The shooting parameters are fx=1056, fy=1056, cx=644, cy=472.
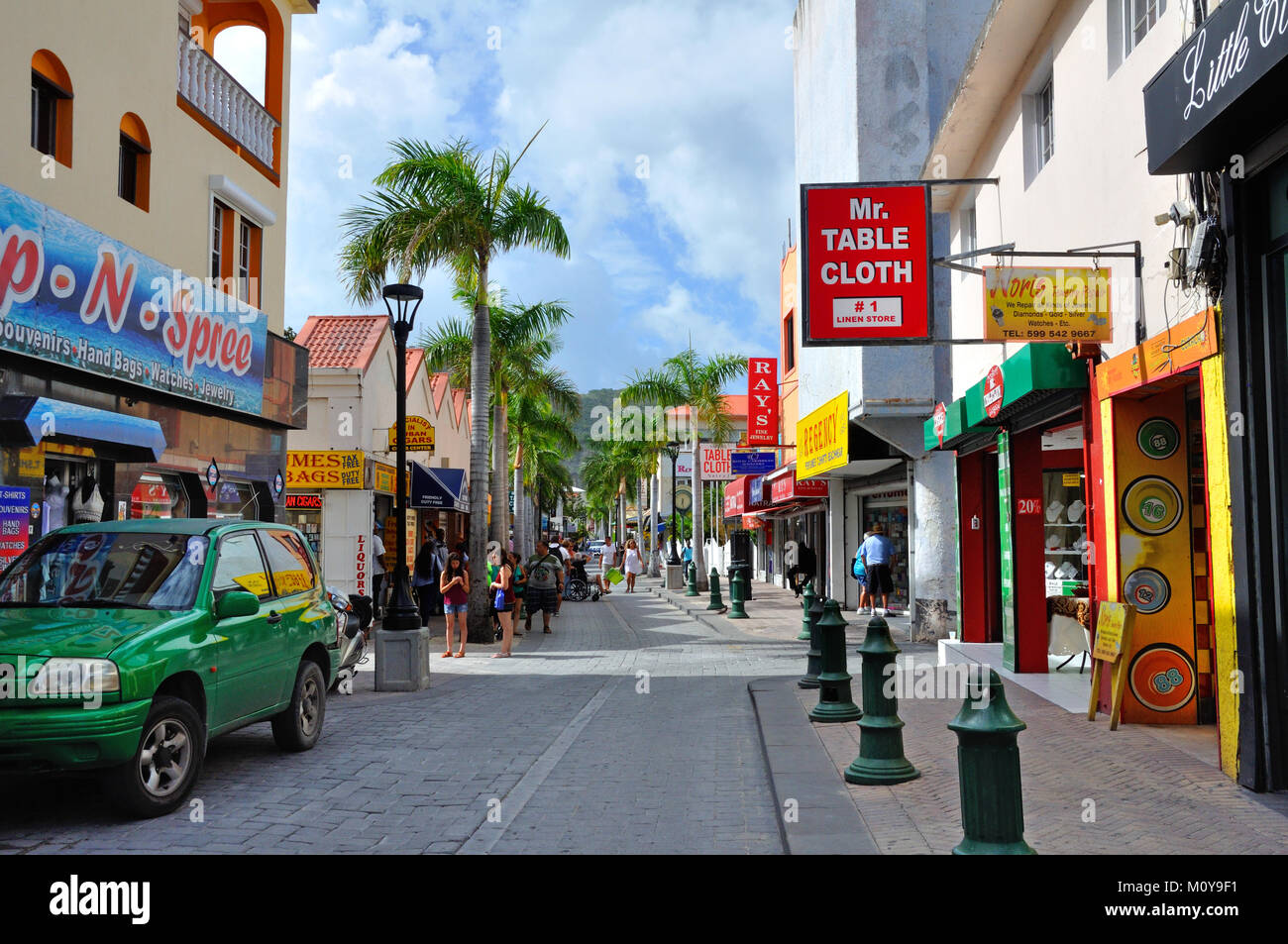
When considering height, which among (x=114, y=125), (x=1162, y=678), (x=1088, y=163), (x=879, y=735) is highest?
(x=114, y=125)

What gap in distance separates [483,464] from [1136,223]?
1336cm

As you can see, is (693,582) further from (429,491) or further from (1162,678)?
(1162,678)

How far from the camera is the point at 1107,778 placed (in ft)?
22.6

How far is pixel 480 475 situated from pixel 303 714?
445 inches

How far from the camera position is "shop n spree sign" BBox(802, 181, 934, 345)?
10617 millimetres

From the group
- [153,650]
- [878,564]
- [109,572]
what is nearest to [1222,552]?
[153,650]

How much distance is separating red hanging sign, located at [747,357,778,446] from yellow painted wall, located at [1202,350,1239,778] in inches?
877

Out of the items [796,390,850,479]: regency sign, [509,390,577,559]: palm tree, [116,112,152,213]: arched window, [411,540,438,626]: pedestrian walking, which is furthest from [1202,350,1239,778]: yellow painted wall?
[509,390,577,559]: palm tree

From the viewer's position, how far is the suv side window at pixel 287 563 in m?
8.28

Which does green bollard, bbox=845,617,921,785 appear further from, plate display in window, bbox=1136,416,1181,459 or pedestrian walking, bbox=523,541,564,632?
pedestrian walking, bbox=523,541,564,632

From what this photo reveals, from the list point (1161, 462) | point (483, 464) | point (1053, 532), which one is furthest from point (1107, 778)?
point (483, 464)

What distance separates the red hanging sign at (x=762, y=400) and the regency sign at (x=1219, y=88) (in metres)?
22.3

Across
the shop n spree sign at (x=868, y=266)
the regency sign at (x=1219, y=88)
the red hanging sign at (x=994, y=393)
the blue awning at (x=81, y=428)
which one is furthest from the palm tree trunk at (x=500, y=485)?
the regency sign at (x=1219, y=88)

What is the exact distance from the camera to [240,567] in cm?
764
